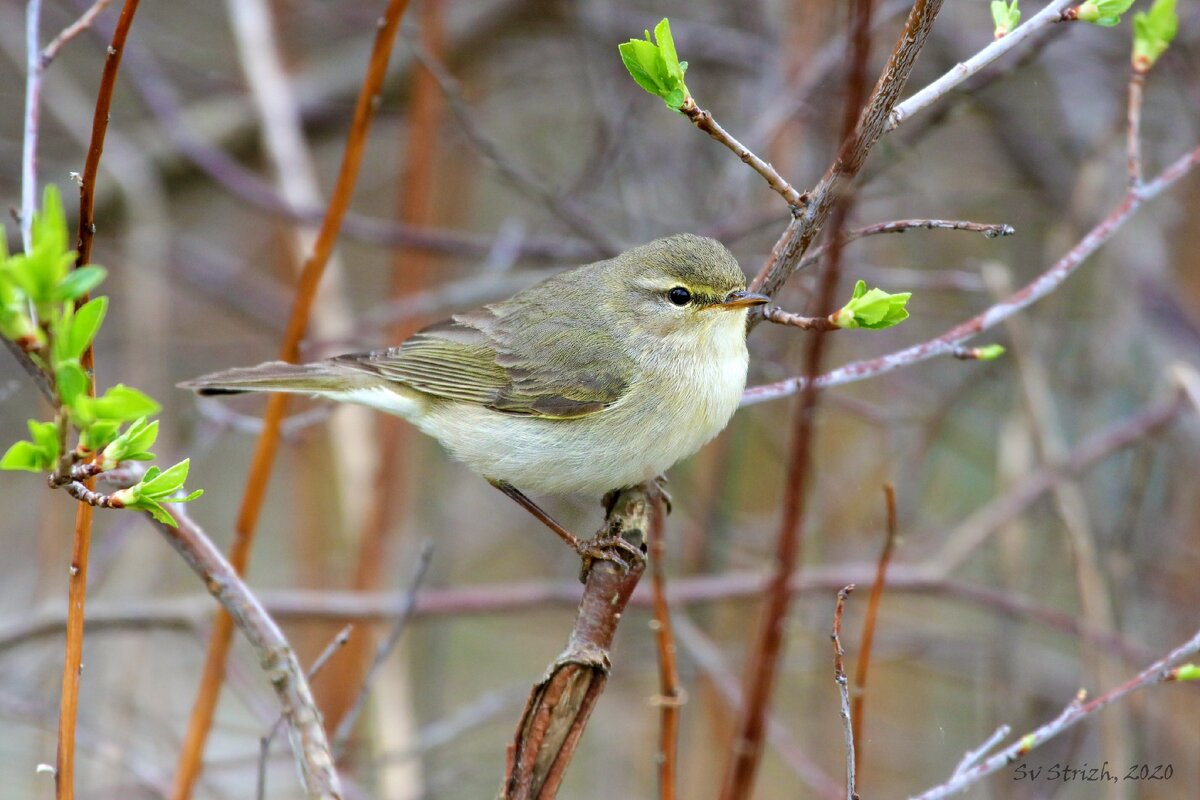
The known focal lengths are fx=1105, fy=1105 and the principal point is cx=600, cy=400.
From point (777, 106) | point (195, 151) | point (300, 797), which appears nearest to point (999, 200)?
point (777, 106)

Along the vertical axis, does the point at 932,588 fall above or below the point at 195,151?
below

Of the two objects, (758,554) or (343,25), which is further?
(343,25)

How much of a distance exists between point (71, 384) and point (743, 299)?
1.72 metres

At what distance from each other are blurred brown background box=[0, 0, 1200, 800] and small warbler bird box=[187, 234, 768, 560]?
32 cm

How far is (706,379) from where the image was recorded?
3.29 m

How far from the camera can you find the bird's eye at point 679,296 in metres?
3.46

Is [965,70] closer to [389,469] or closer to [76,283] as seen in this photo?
[76,283]

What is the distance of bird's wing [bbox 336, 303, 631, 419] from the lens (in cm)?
353

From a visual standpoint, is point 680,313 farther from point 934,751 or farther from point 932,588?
point 934,751

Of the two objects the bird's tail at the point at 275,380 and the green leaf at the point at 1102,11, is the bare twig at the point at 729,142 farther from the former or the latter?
the bird's tail at the point at 275,380

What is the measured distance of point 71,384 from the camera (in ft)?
4.54

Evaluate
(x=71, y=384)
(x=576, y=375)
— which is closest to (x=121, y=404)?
(x=71, y=384)

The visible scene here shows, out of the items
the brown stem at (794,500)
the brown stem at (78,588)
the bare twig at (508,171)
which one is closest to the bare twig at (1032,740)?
the brown stem at (794,500)

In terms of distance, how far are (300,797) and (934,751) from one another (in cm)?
339
